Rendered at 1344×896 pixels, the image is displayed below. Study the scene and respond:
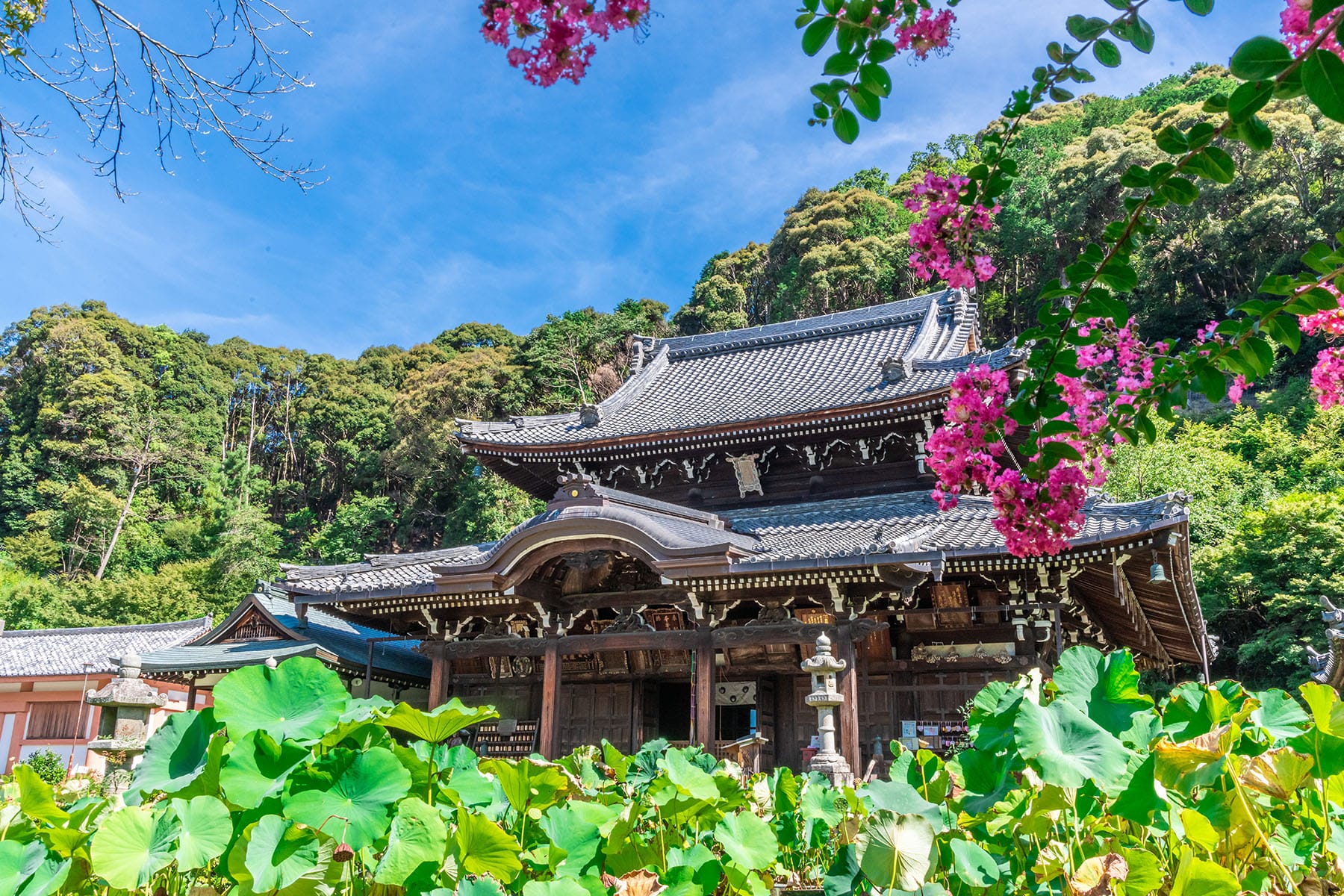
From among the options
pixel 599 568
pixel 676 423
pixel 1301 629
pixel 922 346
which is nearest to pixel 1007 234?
pixel 1301 629

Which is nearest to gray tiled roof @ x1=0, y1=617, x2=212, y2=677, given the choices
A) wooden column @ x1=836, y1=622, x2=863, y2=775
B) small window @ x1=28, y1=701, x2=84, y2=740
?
small window @ x1=28, y1=701, x2=84, y2=740

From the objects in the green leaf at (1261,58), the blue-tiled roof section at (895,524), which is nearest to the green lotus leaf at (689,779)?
the green leaf at (1261,58)

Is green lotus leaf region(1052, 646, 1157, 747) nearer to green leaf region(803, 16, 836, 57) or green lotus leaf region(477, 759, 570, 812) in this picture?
green lotus leaf region(477, 759, 570, 812)

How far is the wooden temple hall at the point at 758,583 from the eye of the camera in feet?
34.1

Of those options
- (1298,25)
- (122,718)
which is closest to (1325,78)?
(1298,25)

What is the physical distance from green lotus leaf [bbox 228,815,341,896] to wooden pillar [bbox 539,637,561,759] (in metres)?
9.88

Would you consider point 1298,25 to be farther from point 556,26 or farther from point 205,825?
point 205,825

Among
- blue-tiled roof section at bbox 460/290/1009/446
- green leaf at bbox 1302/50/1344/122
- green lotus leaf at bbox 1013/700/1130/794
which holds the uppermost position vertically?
blue-tiled roof section at bbox 460/290/1009/446

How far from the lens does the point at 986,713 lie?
2.05 m

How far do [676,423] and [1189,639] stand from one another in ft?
30.1

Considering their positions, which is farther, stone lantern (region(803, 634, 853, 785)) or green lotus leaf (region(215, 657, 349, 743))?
stone lantern (region(803, 634, 853, 785))

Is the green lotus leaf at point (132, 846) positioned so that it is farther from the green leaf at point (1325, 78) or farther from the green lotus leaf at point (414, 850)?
the green leaf at point (1325, 78)

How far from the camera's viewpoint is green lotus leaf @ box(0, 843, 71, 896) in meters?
1.67

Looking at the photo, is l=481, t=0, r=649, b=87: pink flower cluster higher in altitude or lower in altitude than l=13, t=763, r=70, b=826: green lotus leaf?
higher
